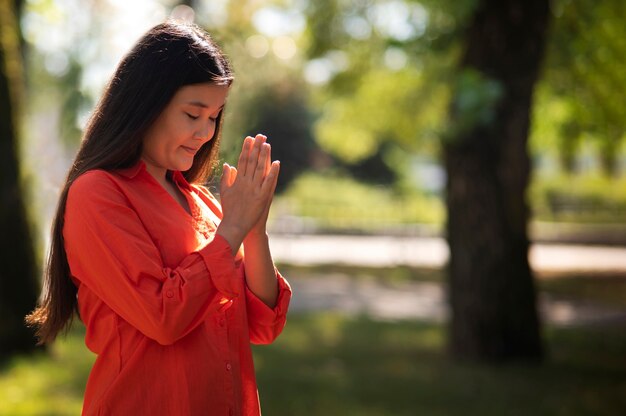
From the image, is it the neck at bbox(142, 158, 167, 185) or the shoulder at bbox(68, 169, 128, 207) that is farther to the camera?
the neck at bbox(142, 158, 167, 185)

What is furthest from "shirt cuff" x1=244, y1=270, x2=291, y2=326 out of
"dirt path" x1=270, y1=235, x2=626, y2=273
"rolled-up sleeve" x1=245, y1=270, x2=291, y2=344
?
"dirt path" x1=270, y1=235, x2=626, y2=273

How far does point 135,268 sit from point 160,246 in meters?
0.13

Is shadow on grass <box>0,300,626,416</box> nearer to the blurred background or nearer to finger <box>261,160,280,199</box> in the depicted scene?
the blurred background

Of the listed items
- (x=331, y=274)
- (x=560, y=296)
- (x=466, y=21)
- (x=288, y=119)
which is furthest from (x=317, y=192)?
(x=466, y=21)

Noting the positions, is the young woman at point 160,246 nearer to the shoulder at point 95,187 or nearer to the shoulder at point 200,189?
the shoulder at point 95,187

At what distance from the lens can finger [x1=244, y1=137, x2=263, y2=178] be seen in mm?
2076

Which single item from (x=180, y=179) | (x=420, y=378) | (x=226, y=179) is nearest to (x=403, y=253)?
(x=420, y=378)

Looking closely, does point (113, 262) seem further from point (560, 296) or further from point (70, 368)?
point (560, 296)

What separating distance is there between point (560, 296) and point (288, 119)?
79.9 feet

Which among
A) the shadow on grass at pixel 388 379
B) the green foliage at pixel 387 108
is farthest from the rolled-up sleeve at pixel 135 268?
the green foliage at pixel 387 108

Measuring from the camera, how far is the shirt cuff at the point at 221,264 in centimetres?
203

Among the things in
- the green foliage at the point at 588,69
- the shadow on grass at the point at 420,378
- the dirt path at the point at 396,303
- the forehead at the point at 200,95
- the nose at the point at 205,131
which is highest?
the forehead at the point at 200,95

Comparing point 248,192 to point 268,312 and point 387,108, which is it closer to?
point 268,312

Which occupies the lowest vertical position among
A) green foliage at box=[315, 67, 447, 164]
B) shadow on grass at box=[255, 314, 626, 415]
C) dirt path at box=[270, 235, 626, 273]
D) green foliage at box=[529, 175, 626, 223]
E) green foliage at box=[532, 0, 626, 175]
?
green foliage at box=[529, 175, 626, 223]
